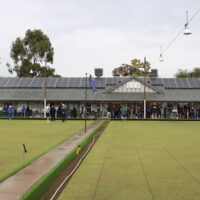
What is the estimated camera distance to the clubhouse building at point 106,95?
148ft

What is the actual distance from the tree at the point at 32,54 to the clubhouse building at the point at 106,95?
13.4 m

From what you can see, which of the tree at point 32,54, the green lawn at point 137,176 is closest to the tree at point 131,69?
the tree at point 32,54

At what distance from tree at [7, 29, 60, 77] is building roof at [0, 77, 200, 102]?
39.8ft

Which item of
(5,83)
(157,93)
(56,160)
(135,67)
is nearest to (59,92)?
(5,83)

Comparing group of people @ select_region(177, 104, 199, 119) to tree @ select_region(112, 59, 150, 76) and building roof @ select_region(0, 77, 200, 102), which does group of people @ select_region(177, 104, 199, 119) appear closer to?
building roof @ select_region(0, 77, 200, 102)

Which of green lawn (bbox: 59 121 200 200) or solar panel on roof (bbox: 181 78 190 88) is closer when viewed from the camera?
green lawn (bbox: 59 121 200 200)

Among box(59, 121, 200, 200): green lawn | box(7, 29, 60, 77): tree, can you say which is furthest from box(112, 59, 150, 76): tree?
box(59, 121, 200, 200): green lawn

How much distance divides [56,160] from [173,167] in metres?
2.84

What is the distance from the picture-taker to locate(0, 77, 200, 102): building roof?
150 feet

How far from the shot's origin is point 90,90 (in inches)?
1937

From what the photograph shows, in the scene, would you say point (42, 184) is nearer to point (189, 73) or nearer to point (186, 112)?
point (186, 112)

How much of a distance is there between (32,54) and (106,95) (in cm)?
2431

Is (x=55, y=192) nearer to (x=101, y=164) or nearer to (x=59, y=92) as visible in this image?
(x=101, y=164)

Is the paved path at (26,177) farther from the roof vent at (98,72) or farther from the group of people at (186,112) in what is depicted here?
the roof vent at (98,72)
